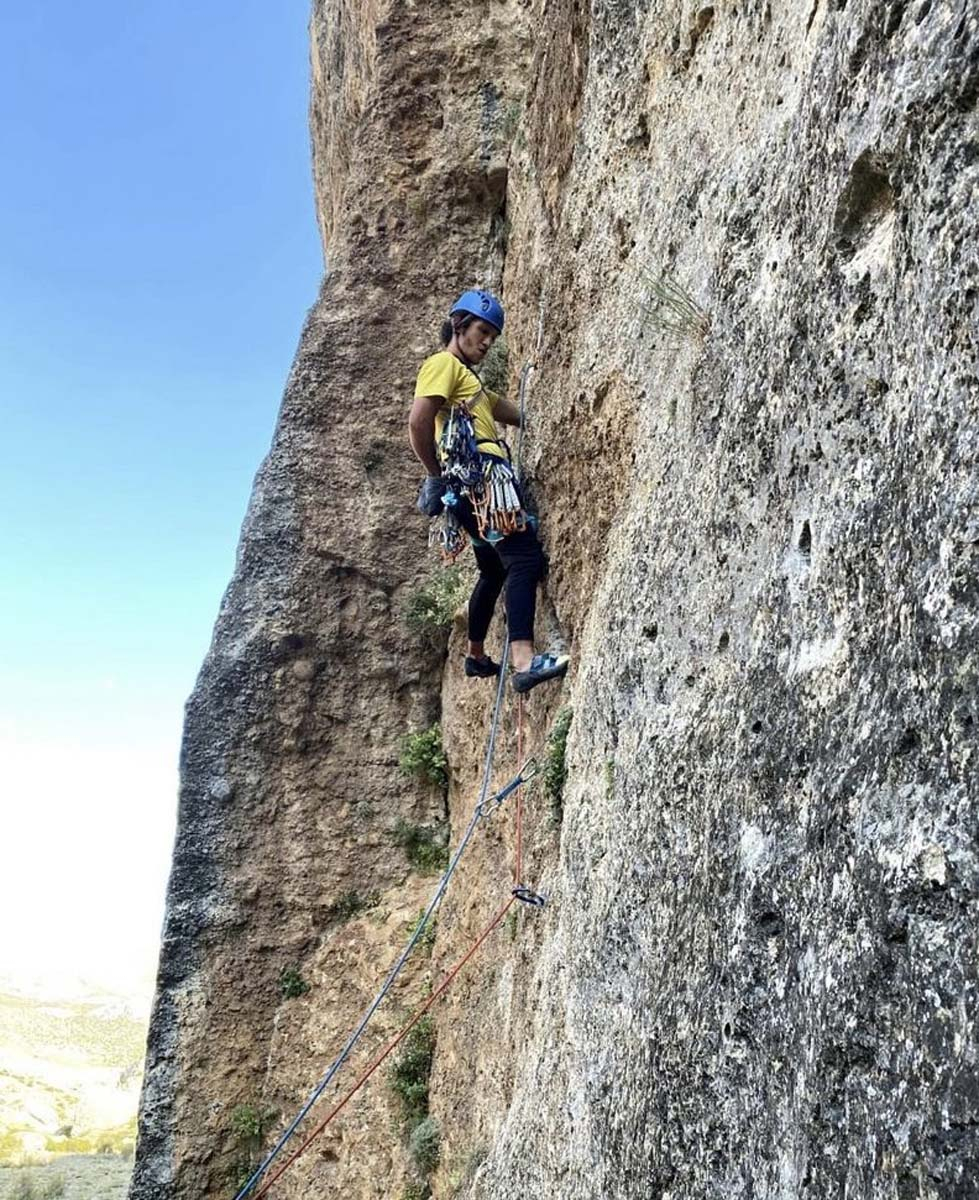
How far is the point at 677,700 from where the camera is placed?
381 cm

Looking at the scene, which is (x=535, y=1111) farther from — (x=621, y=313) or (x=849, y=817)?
(x=621, y=313)

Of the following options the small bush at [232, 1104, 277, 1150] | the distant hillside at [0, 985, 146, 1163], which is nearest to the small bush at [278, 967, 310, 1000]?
the small bush at [232, 1104, 277, 1150]

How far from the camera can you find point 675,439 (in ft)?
14.3

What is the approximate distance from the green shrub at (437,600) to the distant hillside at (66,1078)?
70.2ft

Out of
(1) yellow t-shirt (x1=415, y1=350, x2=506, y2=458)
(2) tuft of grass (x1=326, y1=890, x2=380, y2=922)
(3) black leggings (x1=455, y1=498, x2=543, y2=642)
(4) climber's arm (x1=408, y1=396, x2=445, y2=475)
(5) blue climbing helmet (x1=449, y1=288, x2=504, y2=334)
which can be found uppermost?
(5) blue climbing helmet (x1=449, y1=288, x2=504, y2=334)

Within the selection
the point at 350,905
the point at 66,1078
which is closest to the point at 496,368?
the point at 350,905

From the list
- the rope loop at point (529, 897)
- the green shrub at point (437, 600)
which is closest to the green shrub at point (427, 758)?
the green shrub at point (437, 600)

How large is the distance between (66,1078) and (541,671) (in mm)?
50108

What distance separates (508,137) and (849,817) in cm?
908

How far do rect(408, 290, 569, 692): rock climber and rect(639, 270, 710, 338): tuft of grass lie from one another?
1.70 m

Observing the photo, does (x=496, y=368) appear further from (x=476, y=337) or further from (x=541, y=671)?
(x=541, y=671)

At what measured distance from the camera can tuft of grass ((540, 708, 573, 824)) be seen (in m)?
5.44

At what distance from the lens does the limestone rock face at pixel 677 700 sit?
2299mm

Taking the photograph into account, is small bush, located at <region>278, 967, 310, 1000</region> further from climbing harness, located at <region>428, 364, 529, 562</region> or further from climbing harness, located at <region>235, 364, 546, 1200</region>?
climbing harness, located at <region>428, 364, 529, 562</region>
